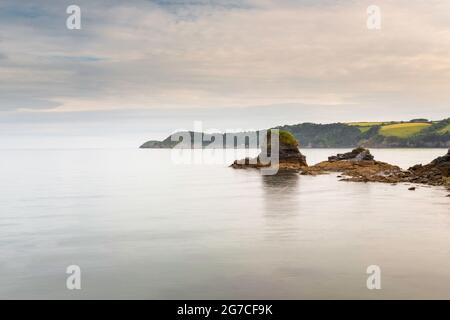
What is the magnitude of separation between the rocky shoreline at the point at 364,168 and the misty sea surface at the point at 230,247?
18097mm

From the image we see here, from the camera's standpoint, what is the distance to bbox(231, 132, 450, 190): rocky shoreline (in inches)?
2931

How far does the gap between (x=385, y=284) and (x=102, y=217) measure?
30.9 m

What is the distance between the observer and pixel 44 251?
99.0 ft

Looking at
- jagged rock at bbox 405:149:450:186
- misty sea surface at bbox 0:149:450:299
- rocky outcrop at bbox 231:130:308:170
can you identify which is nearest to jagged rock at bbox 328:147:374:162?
rocky outcrop at bbox 231:130:308:170

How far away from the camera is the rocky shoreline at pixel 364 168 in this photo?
244ft

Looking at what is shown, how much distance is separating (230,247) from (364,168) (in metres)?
75.1

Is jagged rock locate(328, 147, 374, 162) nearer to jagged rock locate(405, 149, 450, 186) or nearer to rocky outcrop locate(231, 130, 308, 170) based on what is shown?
rocky outcrop locate(231, 130, 308, 170)

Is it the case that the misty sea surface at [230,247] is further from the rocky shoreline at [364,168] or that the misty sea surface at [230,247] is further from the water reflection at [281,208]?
the rocky shoreline at [364,168]

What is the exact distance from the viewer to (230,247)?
3072 cm

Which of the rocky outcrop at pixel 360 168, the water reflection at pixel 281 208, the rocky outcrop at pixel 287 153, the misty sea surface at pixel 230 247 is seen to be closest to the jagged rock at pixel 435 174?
the rocky outcrop at pixel 360 168

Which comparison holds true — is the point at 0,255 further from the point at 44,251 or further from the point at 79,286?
the point at 79,286

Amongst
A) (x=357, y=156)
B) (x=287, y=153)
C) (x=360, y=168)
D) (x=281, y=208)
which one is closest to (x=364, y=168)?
(x=360, y=168)

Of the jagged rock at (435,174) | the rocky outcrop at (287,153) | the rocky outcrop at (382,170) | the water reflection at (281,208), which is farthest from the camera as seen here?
the rocky outcrop at (287,153)

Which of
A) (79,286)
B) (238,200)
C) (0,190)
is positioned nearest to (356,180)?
(238,200)
